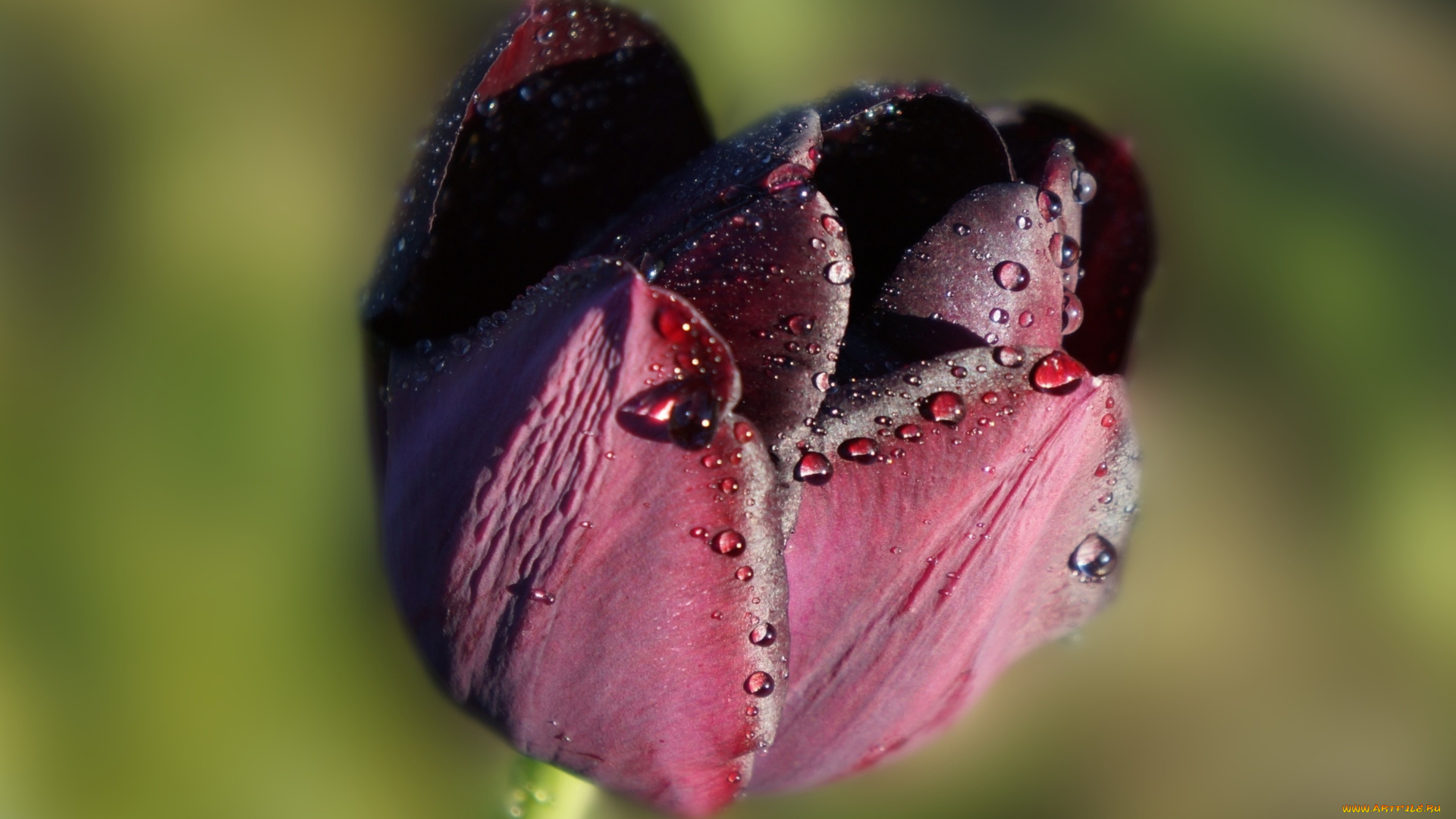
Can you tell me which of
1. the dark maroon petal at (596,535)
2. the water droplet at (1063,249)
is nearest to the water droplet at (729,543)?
the dark maroon petal at (596,535)

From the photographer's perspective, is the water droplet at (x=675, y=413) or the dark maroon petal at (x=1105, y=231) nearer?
the water droplet at (x=675, y=413)

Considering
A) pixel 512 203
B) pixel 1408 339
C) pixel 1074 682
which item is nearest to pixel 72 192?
pixel 512 203

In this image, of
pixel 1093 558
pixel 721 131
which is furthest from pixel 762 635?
pixel 721 131

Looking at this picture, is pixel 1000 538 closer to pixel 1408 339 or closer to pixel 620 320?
pixel 620 320

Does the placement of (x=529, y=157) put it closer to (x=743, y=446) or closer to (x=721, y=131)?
(x=743, y=446)

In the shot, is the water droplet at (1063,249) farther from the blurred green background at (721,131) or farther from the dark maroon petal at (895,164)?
the blurred green background at (721,131)

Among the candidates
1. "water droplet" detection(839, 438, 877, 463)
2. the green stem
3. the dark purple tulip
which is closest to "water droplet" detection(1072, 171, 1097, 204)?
the dark purple tulip

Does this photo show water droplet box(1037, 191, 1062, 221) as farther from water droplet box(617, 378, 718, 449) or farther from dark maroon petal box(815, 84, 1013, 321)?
water droplet box(617, 378, 718, 449)
